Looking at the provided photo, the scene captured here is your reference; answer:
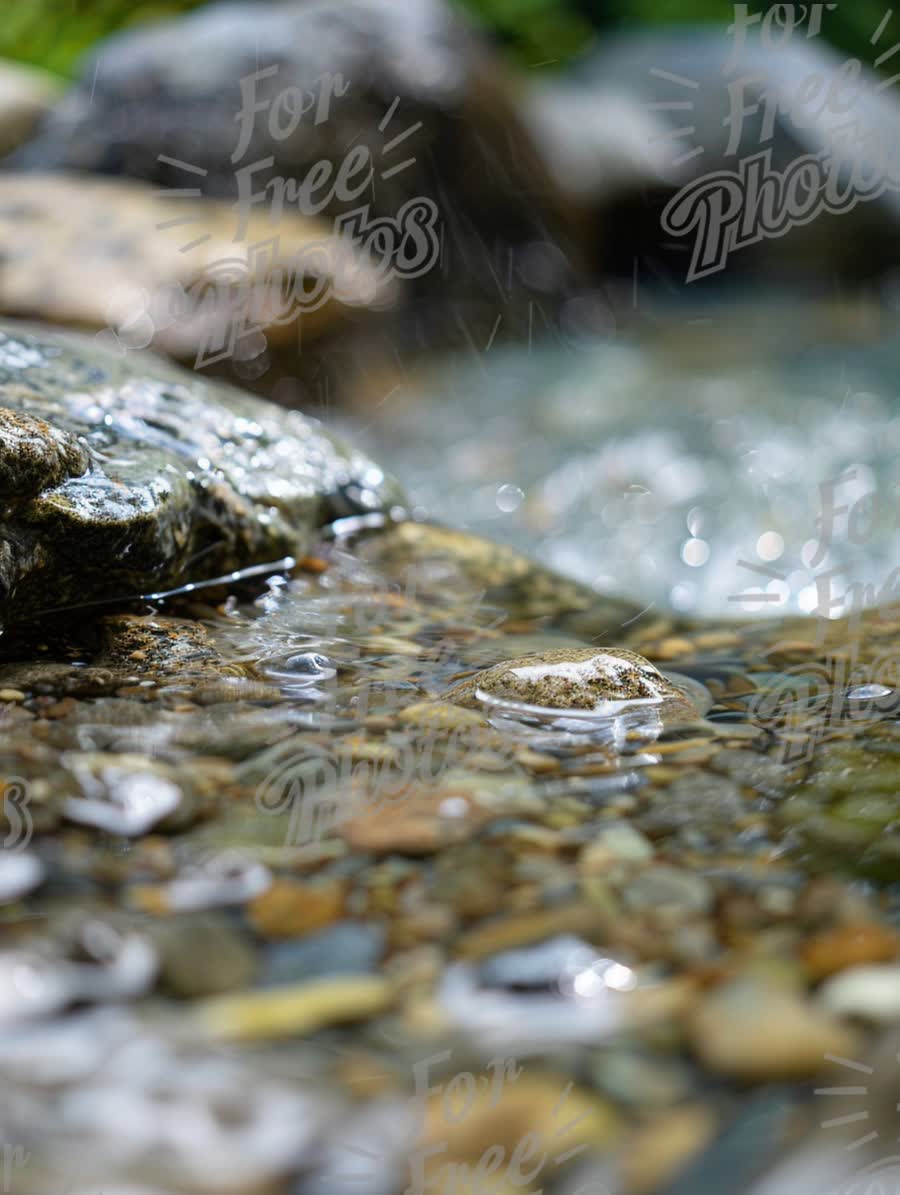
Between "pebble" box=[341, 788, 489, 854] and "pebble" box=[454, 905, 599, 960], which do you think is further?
"pebble" box=[341, 788, 489, 854]

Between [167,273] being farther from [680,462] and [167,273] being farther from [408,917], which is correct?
[408,917]

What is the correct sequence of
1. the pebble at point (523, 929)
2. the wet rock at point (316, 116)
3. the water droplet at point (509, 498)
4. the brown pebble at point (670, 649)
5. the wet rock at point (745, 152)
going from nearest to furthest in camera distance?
the pebble at point (523, 929) → the brown pebble at point (670, 649) → the water droplet at point (509, 498) → the wet rock at point (316, 116) → the wet rock at point (745, 152)

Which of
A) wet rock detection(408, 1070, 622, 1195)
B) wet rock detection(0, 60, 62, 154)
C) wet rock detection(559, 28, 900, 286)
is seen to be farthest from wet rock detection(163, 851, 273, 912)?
wet rock detection(559, 28, 900, 286)

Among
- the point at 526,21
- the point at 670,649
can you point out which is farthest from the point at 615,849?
the point at 526,21

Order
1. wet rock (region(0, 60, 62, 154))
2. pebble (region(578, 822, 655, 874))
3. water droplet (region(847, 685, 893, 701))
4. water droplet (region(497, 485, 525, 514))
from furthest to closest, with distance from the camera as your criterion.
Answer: wet rock (region(0, 60, 62, 154)) → water droplet (region(497, 485, 525, 514)) → water droplet (region(847, 685, 893, 701)) → pebble (region(578, 822, 655, 874))

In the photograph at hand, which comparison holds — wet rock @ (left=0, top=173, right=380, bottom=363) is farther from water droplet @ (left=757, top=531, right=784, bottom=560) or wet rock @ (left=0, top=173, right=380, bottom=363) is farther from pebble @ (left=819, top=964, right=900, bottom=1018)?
pebble @ (left=819, top=964, right=900, bottom=1018)

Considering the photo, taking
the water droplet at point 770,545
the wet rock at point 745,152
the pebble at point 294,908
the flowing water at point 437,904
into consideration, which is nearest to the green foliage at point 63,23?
the wet rock at point 745,152

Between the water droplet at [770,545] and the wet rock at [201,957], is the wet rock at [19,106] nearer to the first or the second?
the water droplet at [770,545]
